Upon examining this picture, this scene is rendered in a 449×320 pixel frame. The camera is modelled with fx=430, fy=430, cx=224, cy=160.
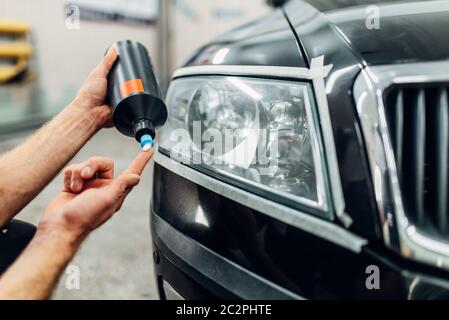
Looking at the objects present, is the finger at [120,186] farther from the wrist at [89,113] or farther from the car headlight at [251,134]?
the wrist at [89,113]

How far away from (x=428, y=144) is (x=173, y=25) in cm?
624

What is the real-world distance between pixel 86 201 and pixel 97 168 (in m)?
0.16

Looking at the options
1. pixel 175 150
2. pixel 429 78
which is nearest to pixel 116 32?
pixel 175 150

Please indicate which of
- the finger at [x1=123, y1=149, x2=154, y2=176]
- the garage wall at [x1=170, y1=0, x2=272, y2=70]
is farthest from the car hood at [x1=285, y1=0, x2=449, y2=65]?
the garage wall at [x1=170, y1=0, x2=272, y2=70]

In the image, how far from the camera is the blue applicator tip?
913 millimetres

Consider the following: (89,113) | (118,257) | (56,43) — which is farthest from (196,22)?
(89,113)

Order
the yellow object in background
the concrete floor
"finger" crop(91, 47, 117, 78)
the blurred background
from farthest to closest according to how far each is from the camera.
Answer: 1. the yellow object in background
2. the blurred background
3. the concrete floor
4. "finger" crop(91, 47, 117, 78)

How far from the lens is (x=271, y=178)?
0.88m

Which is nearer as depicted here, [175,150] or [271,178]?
[271,178]

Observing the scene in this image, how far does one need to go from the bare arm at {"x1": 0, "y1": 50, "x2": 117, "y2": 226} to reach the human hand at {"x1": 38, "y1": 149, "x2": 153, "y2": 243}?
178mm

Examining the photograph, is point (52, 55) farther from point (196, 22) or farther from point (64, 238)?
point (64, 238)

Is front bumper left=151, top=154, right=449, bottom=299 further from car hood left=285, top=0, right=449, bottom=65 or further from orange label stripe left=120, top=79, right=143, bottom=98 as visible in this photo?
car hood left=285, top=0, right=449, bottom=65
